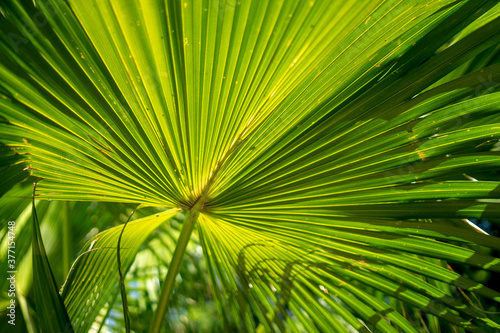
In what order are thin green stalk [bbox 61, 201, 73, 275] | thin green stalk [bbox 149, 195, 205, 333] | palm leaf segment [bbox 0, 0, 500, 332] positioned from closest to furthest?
1. palm leaf segment [bbox 0, 0, 500, 332]
2. thin green stalk [bbox 149, 195, 205, 333]
3. thin green stalk [bbox 61, 201, 73, 275]

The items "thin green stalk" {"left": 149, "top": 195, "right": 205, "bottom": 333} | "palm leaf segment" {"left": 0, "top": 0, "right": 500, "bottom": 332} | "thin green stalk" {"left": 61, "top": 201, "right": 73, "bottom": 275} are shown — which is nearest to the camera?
"palm leaf segment" {"left": 0, "top": 0, "right": 500, "bottom": 332}

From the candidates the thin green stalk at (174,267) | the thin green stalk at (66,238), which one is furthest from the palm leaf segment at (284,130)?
the thin green stalk at (66,238)

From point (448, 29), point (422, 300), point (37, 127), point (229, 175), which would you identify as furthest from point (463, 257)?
point (37, 127)

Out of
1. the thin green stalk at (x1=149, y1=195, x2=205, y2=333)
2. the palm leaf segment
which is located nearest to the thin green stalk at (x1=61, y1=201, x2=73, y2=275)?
the palm leaf segment

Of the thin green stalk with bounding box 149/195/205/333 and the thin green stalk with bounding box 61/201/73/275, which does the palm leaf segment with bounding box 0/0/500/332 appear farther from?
the thin green stalk with bounding box 61/201/73/275

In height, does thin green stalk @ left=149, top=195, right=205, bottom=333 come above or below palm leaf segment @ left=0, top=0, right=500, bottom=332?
below

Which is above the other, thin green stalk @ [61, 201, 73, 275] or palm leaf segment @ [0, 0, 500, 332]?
palm leaf segment @ [0, 0, 500, 332]

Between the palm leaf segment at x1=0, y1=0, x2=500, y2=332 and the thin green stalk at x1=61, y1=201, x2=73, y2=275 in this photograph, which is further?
the thin green stalk at x1=61, y1=201, x2=73, y2=275

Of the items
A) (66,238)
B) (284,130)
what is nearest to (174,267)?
(284,130)
